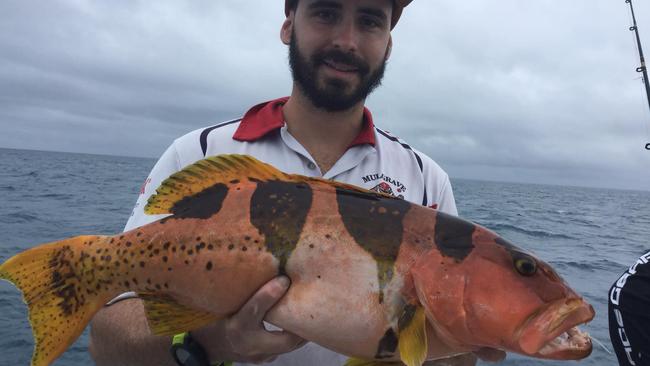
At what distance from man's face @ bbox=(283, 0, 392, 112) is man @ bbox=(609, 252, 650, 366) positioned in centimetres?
264

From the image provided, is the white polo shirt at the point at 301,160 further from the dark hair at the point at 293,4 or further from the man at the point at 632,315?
the man at the point at 632,315

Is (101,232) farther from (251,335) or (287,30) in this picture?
(251,335)

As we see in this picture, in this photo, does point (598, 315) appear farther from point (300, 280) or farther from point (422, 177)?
point (300, 280)

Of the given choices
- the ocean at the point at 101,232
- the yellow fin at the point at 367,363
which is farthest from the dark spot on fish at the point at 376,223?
the ocean at the point at 101,232

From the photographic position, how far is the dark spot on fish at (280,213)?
2.29 meters

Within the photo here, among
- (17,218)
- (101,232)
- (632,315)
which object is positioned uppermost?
(632,315)

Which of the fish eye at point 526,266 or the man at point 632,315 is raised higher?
the fish eye at point 526,266

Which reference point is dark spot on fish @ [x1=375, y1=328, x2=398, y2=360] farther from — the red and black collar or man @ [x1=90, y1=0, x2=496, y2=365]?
the red and black collar

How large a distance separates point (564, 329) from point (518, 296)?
22 centimetres

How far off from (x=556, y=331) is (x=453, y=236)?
1.97ft

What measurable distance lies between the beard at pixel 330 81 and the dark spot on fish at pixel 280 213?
1072mm

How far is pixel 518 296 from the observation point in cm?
214

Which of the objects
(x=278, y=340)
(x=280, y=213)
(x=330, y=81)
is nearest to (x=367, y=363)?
(x=278, y=340)

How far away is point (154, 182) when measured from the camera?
311 cm
